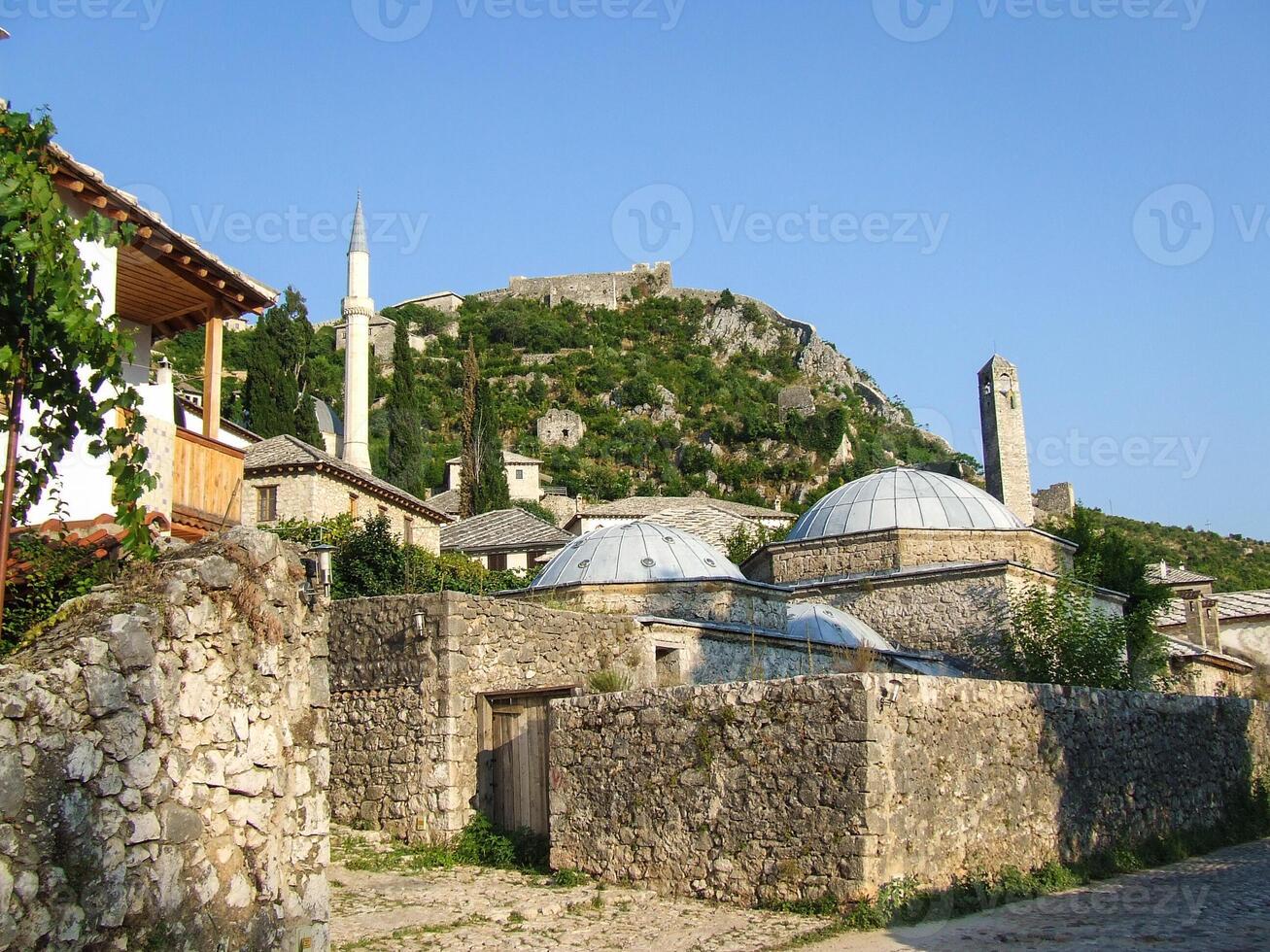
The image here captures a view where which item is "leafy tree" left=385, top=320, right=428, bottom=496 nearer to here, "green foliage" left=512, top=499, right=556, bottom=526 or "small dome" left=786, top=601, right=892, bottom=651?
"green foliage" left=512, top=499, right=556, bottom=526

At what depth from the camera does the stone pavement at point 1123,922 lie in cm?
894

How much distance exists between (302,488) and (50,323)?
2677cm

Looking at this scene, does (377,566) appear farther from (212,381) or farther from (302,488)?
(212,381)

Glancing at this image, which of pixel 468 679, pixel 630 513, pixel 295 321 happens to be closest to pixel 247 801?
pixel 468 679

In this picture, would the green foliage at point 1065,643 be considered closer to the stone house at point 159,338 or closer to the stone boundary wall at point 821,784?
the stone boundary wall at point 821,784

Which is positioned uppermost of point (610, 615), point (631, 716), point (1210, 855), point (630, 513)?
point (630, 513)

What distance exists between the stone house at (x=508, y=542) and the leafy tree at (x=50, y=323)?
98.8 ft

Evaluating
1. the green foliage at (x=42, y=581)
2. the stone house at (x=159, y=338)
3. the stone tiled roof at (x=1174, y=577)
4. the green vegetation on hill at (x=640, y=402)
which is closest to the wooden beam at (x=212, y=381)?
the stone house at (x=159, y=338)

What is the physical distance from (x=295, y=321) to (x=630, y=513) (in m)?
23.8

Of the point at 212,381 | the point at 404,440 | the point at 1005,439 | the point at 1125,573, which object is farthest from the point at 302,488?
the point at 1005,439

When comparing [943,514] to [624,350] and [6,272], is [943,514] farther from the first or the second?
[624,350]

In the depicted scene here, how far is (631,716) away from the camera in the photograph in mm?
11469

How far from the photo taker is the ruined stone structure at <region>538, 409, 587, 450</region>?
7606cm

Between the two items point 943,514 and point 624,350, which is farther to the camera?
point 624,350
